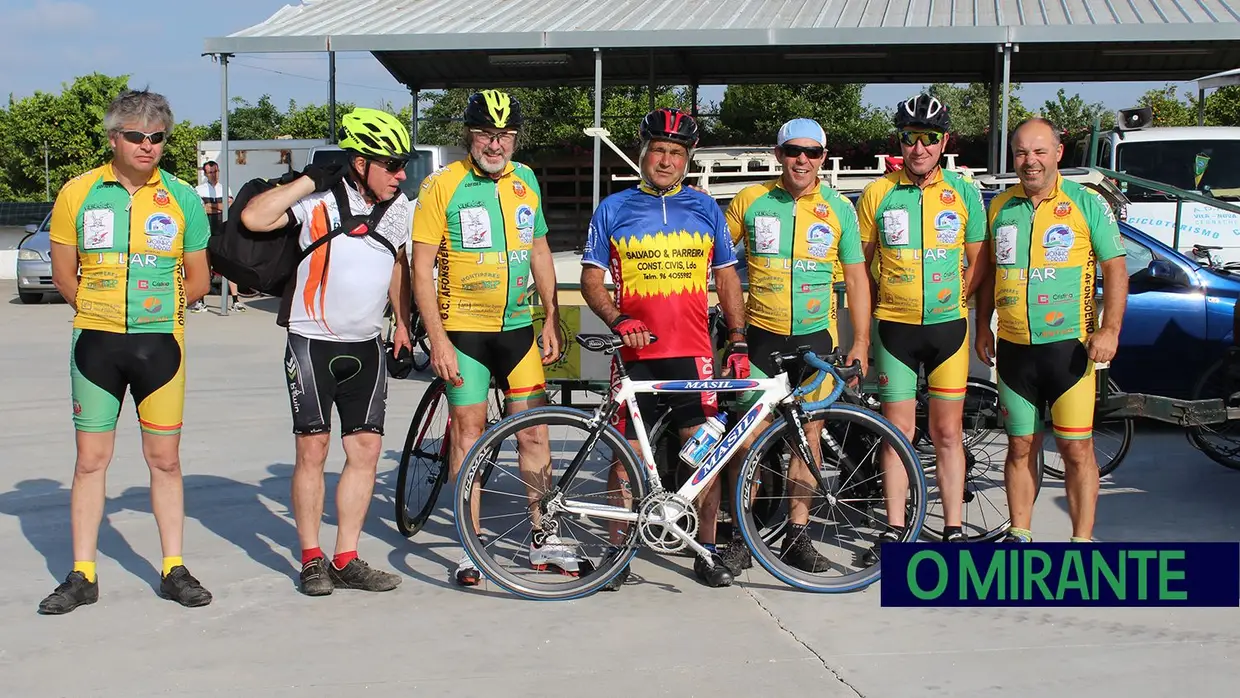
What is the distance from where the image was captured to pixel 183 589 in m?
5.25

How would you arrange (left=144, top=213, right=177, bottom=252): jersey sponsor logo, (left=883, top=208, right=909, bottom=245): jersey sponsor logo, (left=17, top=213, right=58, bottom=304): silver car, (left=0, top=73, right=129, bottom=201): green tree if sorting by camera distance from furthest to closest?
(left=0, top=73, right=129, bottom=201): green tree → (left=17, top=213, right=58, bottom=304): silver car → (left=883, top=208, right=909, bottom=245): jersey sponsor logo → (left=144, top=213, right=177, bottom=252): jersey sponsor logo

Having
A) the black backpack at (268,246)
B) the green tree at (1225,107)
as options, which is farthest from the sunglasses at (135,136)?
the green tree at (1225,107)

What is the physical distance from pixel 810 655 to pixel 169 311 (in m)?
2.80

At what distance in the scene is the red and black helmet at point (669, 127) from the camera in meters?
5.37

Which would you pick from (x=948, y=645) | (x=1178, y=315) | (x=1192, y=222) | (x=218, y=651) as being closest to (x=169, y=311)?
(x=218, y=651)

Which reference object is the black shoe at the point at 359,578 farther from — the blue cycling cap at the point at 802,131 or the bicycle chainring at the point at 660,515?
the blue cycling cap at the point at 802,131

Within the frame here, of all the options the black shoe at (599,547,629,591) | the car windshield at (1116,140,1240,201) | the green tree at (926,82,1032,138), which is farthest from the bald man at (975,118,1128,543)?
the green tree at (926,82,1032,138)

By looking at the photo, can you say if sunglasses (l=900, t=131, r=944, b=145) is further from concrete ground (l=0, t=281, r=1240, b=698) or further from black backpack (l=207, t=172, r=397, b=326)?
black backpack (l=207, t=172, r=397, b=326)

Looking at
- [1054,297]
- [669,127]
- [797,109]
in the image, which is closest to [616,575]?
[669,127]

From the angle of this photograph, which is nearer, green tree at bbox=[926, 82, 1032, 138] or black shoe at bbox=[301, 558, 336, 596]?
black shoe at bbox=[301, 558, 336, 596]

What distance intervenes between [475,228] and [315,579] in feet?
5.19

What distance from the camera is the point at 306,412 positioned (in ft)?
17.3

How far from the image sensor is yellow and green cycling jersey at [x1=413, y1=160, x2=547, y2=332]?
543cm

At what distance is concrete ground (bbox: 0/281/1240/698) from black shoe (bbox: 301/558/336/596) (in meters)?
0.04
